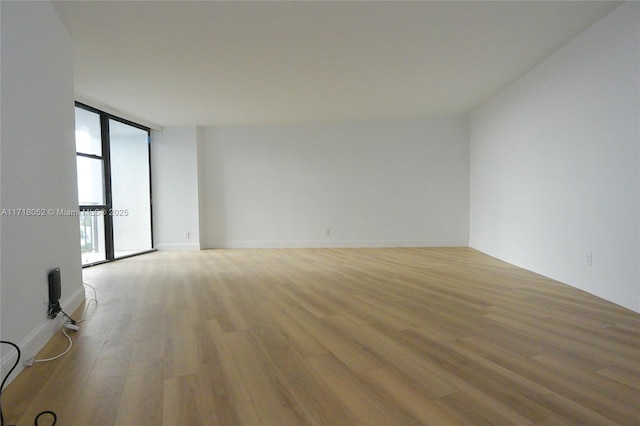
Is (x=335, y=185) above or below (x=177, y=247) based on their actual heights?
above

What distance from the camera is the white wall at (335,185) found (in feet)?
23.9

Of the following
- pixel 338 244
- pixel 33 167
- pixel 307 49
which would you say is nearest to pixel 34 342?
pixel 33 167

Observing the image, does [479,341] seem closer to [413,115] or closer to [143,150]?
[413,115]

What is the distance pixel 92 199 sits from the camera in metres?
5.62

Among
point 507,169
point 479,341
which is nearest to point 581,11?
point 507,169

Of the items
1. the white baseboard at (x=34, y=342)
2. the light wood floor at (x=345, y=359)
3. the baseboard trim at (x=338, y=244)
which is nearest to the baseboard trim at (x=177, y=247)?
the baseboard trim at (x=338, y=244)

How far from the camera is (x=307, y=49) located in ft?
12.3

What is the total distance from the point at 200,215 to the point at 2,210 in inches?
224

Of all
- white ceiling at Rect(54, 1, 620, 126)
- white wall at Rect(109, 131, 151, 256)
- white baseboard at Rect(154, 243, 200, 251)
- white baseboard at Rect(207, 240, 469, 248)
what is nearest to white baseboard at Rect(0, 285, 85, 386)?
white ceiling at Rect(54, 1, 620, 126)

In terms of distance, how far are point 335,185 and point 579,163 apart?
453 cm

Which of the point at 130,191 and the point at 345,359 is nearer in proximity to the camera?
the point at 345,359

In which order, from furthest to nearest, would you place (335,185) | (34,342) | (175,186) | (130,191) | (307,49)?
1. (335,185)
2. (175,186)
3. (130,191)
4. (307,49)
5. (34,342)

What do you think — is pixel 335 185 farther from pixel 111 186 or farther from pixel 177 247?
pixel 111 186

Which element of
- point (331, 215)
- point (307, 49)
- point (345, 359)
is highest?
point (307, 49)
